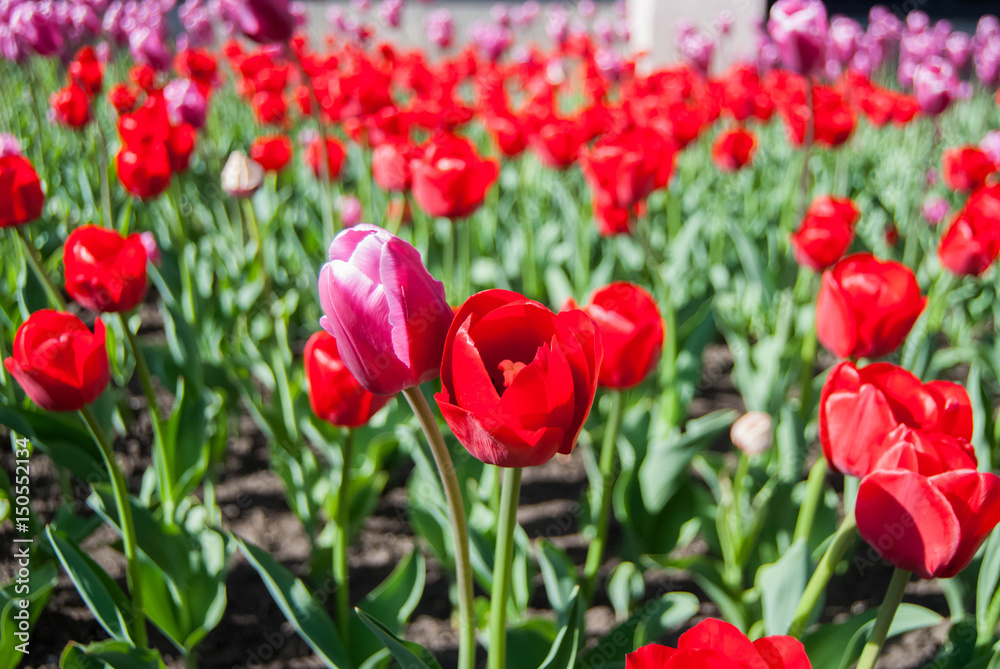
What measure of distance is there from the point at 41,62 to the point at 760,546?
569cm

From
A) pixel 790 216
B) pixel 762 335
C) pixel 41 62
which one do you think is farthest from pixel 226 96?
pixel 762 335

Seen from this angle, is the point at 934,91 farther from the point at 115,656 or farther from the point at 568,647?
the point at 115,656

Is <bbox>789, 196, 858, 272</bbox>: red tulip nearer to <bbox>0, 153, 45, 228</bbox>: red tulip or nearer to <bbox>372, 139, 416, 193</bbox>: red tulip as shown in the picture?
<bbox>372, 139, 416, 193</bbox>: red tulip

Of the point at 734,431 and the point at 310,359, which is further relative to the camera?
the point at 734,431

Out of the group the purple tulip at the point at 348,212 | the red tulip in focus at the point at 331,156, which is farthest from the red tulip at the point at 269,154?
the purple tulip at the point at 348,212

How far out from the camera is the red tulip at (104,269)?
1.08 meters

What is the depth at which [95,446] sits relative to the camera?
120 cm

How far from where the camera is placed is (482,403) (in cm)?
51

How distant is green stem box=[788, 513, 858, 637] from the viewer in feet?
2.48

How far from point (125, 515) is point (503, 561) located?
0.58 metres

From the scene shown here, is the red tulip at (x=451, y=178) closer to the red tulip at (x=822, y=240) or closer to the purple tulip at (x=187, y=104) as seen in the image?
the red tulip at (x=822, y=240)

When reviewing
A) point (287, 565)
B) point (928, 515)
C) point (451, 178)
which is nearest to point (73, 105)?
point (451, 178)

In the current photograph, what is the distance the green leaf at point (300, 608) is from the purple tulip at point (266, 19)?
0.96 meters

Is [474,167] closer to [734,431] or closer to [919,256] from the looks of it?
[734,431]
